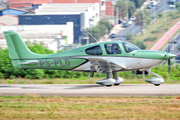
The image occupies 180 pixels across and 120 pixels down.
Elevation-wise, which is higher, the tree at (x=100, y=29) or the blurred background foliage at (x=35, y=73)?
the blurred background foliage at (x=35, y=73)

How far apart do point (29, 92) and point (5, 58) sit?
754cm

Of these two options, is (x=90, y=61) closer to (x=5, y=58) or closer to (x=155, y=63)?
(x=155, y=63)

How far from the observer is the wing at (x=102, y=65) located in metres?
12.3

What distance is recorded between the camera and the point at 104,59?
1239 centimetres

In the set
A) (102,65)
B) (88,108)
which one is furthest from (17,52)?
(88,108)

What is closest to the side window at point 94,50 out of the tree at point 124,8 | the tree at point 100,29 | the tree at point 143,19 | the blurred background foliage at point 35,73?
the blurred background foliage at point 35,73

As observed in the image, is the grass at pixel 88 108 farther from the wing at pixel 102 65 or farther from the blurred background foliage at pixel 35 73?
the blurred background foliage at pixel 35 73

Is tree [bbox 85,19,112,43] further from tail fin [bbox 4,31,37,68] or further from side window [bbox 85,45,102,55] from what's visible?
side window [bbox 85,45,102,55]

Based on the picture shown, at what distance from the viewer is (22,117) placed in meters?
7.40

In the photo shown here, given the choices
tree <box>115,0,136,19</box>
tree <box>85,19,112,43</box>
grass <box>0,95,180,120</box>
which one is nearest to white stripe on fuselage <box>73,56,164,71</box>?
grass <box>0,95,180,120</box>

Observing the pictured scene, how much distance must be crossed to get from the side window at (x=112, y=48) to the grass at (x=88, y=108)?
10.8 ft

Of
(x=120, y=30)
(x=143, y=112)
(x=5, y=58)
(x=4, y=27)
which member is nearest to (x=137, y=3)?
(x=120, y=30)

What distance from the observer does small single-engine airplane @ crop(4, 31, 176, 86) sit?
12514mm

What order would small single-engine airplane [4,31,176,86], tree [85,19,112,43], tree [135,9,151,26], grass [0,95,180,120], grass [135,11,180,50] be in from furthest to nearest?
tree [135,9,151,26]
tree [85,19,112,43]
grass [135,11,180,50]
small single-engine airplane [4,31,176,86]
grass [0,95,180,120]
